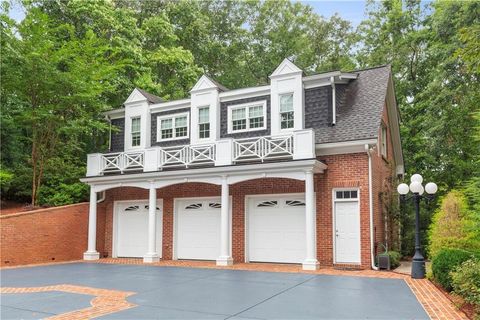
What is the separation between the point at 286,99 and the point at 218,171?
12.5ft

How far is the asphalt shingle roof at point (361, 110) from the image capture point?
538 inches

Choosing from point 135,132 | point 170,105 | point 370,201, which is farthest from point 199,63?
point 370,201

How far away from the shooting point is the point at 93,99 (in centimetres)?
1842

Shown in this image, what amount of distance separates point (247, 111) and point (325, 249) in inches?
241

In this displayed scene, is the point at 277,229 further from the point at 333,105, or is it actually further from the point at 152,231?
the point at 333,105

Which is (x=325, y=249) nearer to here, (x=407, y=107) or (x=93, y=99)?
(x=93, y=99)

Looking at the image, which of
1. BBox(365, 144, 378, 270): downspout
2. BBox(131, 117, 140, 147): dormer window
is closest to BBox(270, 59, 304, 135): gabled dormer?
BBox(365, 144, 378, 270): downspout

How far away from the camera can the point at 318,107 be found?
15.2 m

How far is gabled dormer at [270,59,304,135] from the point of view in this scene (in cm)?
1528

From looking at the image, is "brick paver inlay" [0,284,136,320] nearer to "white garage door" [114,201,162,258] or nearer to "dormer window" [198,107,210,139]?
"white garage door" [114,201,162,258]

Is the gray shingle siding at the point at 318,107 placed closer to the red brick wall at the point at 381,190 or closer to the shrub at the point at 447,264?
the red brick wall at the point at 381,190

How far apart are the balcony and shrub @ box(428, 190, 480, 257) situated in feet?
14.0

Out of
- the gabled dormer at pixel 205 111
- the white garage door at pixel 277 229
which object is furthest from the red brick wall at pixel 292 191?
the gabled dormer at pixel 205 111

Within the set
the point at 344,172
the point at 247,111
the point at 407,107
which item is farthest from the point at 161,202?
the point at 407,107
